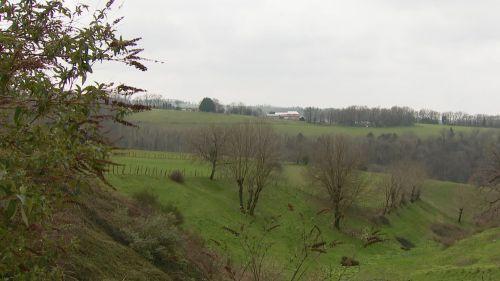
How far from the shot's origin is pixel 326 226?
4794 cm

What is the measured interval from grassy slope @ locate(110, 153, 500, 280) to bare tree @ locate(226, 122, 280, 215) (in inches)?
109

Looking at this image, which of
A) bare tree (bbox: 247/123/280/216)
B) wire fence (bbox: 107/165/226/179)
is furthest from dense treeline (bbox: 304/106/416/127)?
bare tree (bbox: 247/123/280/216)

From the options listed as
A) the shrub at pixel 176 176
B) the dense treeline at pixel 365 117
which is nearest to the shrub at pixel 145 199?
the shrub at pixel 176 176

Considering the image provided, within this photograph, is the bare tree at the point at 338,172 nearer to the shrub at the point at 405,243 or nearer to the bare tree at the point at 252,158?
the bare tree at the point at 252,158

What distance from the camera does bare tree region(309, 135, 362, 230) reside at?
47.0 m

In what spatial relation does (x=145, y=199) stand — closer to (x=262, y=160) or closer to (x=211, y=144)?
(x=262, y=160)

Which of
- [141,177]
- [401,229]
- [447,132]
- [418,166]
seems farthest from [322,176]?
[447,132]

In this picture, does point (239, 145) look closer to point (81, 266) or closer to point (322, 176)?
point (322, 176)

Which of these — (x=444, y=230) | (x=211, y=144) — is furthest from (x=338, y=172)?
(x=444, y=230)

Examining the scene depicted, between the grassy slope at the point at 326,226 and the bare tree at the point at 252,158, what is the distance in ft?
9.10

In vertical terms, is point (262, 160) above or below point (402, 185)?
above

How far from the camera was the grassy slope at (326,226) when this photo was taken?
95.1 ft

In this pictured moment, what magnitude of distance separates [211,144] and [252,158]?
8.04 metres

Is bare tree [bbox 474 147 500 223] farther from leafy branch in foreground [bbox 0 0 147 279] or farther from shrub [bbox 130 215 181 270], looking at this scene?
leafy branch in foreground [bbox 0 0 147 279]
